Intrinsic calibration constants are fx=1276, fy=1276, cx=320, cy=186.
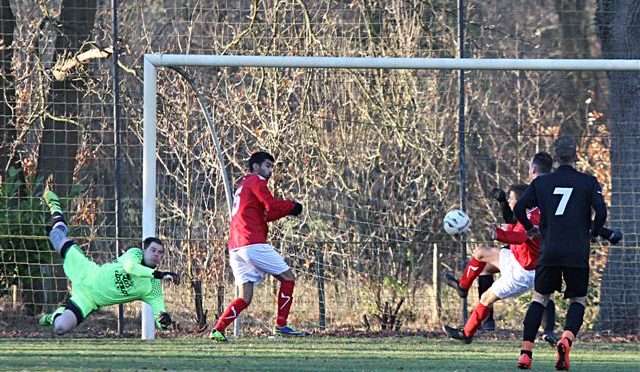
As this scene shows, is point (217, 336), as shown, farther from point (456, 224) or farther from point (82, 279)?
point (456, 224)

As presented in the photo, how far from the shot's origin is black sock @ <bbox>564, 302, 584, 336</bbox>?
8758 millimetres

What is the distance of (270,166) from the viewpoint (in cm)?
1109

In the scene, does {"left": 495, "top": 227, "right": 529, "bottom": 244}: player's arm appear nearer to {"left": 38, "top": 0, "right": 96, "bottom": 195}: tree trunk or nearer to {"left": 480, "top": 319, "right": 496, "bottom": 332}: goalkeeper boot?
{"left": 480, "top": 319, "right": 496, "bottom": 332}: goalkeeper boot

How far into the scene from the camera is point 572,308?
8844 mm

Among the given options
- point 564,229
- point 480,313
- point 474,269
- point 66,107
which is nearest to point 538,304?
point 564,229

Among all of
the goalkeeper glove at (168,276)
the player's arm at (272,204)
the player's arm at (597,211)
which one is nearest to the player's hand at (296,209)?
the player's arm at (272,204)

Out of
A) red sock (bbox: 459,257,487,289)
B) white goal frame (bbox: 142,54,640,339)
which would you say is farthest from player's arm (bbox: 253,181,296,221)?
red sock (bbox: 459,257,487,289)

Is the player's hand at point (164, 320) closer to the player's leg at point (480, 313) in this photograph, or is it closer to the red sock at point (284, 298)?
the red sock at point (284, 298)

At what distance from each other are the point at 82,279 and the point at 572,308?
12.5 feet

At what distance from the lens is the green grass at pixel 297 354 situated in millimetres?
8828

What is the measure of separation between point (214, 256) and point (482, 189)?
379 centimetres

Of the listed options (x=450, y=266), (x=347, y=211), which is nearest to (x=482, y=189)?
(x=450, y=266)

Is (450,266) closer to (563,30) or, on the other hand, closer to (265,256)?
(265,256)

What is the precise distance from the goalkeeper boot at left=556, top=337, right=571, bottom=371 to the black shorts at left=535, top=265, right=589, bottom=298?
0.36 m
